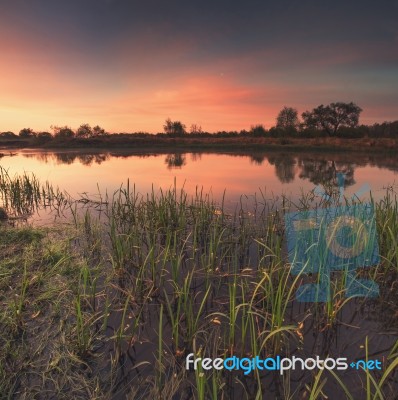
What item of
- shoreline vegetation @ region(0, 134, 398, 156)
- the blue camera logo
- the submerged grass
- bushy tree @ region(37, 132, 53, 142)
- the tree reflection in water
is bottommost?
the submerged grass

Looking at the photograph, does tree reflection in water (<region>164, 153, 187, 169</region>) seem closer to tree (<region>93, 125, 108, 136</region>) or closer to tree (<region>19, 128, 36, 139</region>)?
tree (<region>93, 125, 108, 136</region>)

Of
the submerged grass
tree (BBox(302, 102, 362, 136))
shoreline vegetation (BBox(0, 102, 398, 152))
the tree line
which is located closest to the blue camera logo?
the submerged grass

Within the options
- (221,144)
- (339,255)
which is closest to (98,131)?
(221,144)

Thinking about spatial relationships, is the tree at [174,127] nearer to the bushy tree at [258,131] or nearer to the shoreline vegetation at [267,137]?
the shoreline vegetation at [267,137]

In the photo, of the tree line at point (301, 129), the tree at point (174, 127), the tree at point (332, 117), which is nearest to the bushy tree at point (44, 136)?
the tree line at point (301, 129)

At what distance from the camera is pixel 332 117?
256 feet

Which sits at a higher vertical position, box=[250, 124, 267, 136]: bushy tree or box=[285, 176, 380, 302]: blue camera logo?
box=[250, 124, 267, 136]: bushy tree

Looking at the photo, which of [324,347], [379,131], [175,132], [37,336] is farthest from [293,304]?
[379,131]

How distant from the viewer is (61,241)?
7.30m

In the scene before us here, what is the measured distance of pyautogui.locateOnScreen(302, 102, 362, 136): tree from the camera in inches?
3061

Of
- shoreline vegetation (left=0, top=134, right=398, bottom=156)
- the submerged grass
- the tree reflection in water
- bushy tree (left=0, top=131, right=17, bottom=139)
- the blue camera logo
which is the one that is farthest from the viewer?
bushy tree (left=0, top=131, right=17, bottom=139)

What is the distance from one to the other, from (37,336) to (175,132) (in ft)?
267

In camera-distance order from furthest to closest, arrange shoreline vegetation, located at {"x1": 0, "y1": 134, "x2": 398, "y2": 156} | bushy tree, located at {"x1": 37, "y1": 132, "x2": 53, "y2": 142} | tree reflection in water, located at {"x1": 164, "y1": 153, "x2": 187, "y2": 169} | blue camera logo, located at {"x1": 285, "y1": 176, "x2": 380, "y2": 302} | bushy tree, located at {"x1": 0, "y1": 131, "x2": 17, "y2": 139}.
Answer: bushy tree, located at {"x1": 0, "y1": 131, "x2": 17, "y2": 139} → bushy tree, located at {"x1": 37, "y1": 132, "x2": 53, "y2": 142} → shoreline vegetation, located at {"x1": 0, "y1": 134, "x2": 398, "y2": 156} → tree reflection in water, located at {"x1": 164, "y1": 153, "x2": 187, "y2": 169} → blue camera logo, located at {"x1": 285, "y1": 176, "x2": 380, "y2": 302}

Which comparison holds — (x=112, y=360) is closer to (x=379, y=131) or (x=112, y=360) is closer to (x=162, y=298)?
(x=162, y=298)
